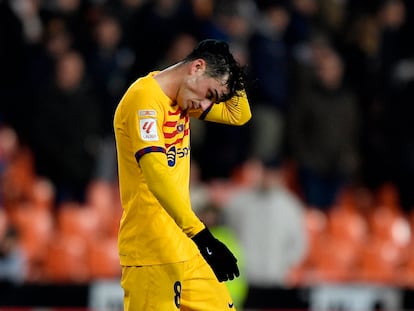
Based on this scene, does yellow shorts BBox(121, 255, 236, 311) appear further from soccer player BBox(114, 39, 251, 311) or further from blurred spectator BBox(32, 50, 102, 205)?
blurred spectator BBox(32, 50, 102, 205)

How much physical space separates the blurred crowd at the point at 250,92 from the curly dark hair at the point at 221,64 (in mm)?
4445

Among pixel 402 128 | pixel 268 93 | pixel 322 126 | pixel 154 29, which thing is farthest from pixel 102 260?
pixel 402 128

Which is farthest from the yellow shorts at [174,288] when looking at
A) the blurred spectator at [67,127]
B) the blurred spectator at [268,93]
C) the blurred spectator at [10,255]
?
the blurred spectator at [268,93]

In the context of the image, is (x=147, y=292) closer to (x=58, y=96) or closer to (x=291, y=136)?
(x=58, y=96)

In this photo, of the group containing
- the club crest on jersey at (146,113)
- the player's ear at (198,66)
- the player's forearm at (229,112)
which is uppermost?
the player's ear at (198,66)

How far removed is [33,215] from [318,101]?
10.2 ft

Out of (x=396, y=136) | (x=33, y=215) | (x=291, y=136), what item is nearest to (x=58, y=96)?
(x=33, y=215)

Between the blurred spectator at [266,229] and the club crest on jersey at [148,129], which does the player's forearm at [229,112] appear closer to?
the club crest on jersey at [148,129]

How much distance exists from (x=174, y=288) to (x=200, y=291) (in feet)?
0.51

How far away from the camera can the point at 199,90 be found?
17.6ft

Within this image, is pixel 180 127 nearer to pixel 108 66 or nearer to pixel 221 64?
pixel 221 64

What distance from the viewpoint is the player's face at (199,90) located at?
535 cm

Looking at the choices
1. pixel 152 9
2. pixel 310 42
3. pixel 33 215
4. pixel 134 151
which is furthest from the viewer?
pixel 310 42

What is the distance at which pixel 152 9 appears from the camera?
11.1m
